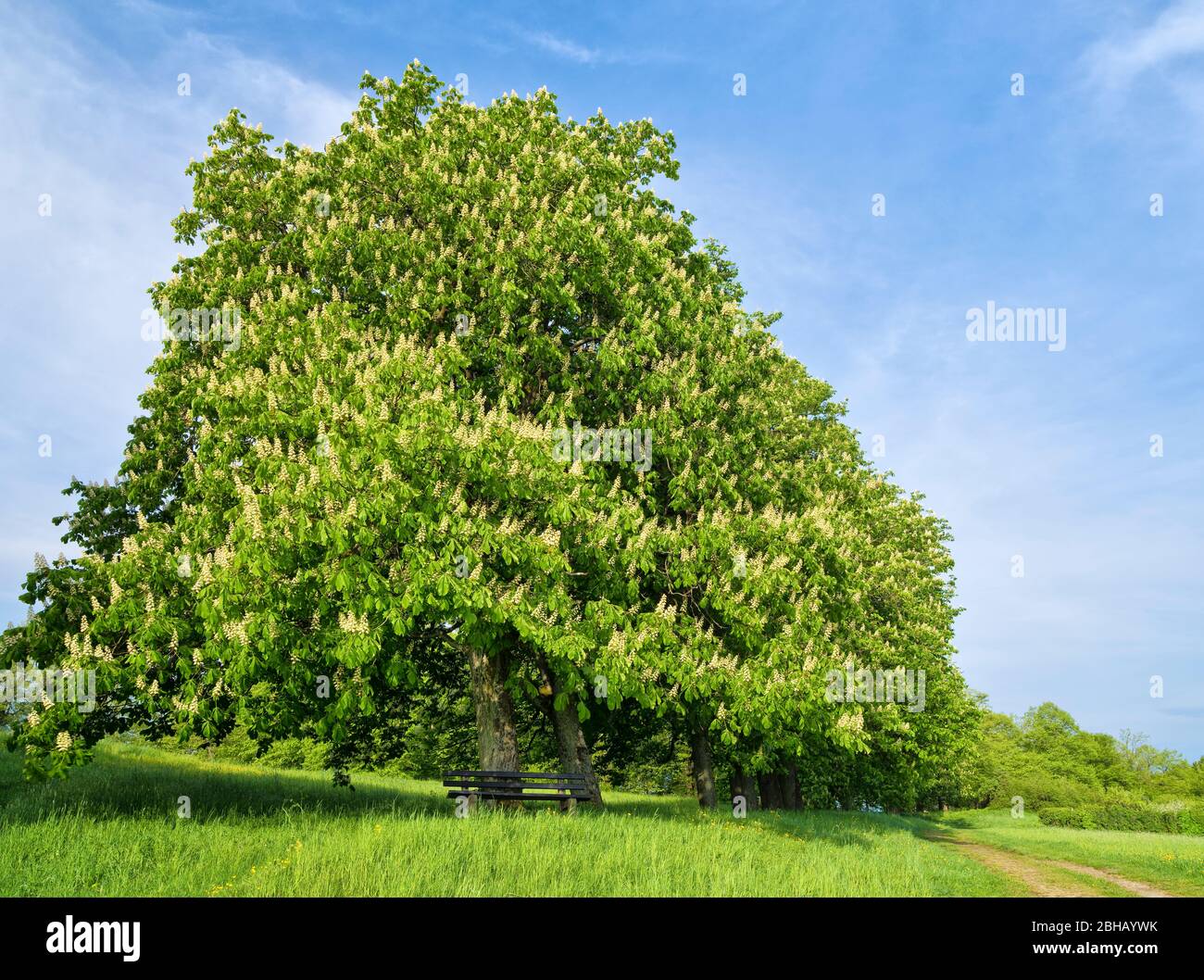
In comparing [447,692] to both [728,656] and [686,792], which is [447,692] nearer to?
[728,656]

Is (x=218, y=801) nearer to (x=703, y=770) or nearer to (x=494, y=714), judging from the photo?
(x=494, y=714)

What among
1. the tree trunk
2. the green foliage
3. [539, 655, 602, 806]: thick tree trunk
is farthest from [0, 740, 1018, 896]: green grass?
the green foliage

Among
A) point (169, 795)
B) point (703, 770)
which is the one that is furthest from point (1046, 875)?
point (169, 795)

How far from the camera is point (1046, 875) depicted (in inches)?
790

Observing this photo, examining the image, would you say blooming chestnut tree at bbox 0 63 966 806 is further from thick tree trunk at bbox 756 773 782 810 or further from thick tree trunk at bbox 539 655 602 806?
thick tree trunk at bbox 756 773 782 810

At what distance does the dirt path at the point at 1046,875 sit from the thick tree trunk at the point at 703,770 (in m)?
7.70

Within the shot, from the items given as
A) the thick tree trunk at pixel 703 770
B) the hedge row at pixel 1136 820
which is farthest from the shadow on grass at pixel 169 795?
the hedge row at pixel 1136 820

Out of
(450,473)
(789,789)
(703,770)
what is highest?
(450,473)

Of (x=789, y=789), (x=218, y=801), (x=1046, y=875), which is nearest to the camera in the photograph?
(x=218, y=801)

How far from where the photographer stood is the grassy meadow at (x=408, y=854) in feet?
31.3

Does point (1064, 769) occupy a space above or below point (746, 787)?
below

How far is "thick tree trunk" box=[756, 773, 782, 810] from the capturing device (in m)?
32.2

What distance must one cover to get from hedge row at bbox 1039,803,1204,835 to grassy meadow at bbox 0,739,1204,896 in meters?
40.8

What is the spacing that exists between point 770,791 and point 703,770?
8.98 m
